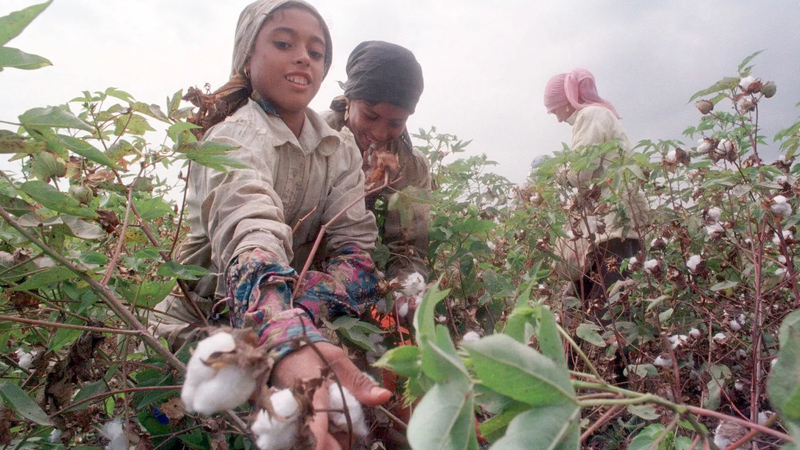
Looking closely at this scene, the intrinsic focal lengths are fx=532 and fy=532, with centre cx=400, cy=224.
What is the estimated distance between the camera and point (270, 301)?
785mm

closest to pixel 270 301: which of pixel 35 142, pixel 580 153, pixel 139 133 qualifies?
pixel 35 142

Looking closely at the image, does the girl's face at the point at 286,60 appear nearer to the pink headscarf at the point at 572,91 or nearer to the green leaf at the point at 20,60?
the green leaf at the point at 20,60

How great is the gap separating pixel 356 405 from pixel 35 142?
0.48 m

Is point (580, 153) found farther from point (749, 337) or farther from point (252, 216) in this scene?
point (252, 216)

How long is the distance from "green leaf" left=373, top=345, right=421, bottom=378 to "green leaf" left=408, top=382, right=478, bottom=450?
0.05 m

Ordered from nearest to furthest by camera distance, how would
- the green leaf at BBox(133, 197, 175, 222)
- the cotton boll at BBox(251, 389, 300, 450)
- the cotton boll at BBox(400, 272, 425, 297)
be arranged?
the cotton boll at BBox(251, 389, 300, 450) < the green leaf at BBox(133, 197, 175, 222) < the cotton boll at BBox(400, 272, 425, 297)

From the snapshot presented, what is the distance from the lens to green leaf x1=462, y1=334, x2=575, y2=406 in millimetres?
310

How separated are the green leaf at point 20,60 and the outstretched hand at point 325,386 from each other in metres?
0.41

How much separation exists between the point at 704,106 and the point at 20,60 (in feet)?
4.80

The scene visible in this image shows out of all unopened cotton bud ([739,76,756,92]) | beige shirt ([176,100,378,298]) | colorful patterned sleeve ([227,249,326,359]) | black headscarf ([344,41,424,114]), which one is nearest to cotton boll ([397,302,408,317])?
beige shirt ([176,100,378,298])

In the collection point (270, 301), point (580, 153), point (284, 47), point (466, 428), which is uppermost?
point (284, 47)

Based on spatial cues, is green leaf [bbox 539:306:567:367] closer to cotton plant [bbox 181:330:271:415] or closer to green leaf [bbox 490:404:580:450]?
green leaf [bbox 490:404:580:450]

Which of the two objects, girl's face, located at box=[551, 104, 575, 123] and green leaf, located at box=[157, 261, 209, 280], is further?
girl's face, located at box=[551, 104, 575, 123]

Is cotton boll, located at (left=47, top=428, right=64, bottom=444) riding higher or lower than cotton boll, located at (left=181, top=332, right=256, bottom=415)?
lower
